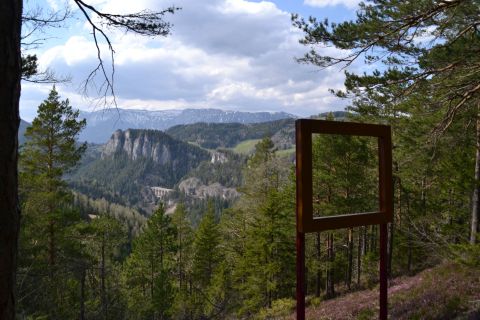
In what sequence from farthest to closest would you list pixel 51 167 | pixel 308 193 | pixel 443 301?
pixel 51 167 < pixel 443 301 < pixel 308 193

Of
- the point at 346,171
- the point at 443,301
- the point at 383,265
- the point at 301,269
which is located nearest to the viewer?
the point at 301,269

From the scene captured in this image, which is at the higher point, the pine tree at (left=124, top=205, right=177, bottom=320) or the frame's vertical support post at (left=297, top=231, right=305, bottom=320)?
the frame's vertical support post at (left=297, top=231, right=305, bottom=320)

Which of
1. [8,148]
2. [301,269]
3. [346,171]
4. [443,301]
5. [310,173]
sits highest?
[8,148]

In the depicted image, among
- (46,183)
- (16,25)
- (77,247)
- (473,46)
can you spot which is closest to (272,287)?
(77,247)

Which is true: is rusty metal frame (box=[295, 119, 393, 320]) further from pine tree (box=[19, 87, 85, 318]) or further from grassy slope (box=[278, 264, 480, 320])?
pine tree (box=[19, 87, 85, 318])

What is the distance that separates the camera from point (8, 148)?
2420 mm

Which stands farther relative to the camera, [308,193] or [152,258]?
[152,258]

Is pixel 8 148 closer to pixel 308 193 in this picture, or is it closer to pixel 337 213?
pixel 308 193

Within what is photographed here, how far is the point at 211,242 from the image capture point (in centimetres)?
3120

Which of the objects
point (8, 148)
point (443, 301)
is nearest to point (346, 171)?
point (443, 301)

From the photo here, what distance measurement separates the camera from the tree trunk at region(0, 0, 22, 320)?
2.39 metres

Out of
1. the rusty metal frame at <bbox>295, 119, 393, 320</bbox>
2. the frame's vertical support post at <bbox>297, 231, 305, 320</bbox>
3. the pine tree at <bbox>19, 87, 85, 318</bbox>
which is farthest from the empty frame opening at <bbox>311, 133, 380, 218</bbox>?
A: the frame's vertical support post at <bbox>297, 231, 305, 320</bbox>

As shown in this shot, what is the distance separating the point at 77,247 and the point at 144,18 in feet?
59.5

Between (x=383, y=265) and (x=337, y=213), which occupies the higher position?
(x=383, y=265)
